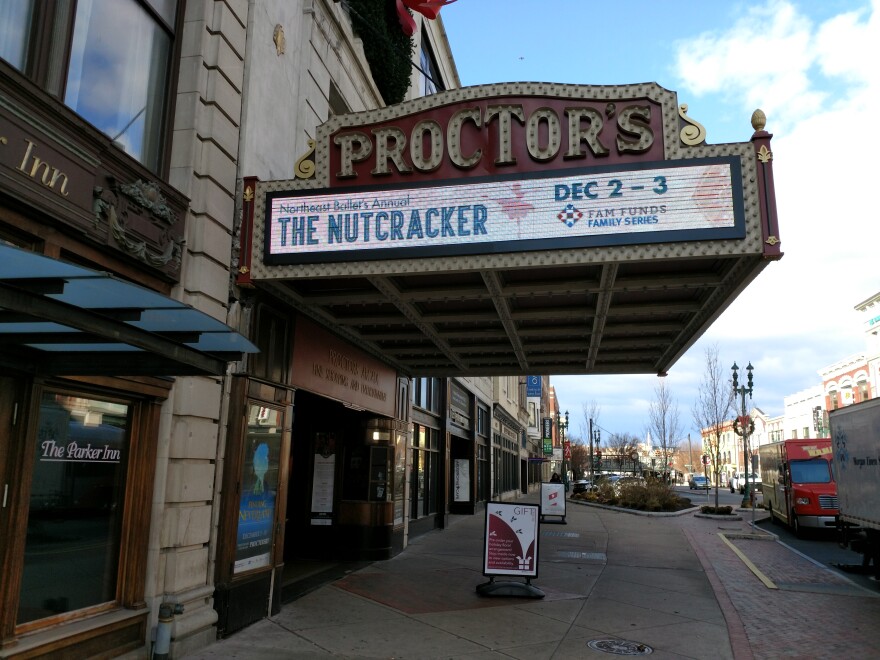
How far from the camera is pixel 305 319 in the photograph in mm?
9797

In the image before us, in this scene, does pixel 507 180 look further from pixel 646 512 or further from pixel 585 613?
pixel 646 512

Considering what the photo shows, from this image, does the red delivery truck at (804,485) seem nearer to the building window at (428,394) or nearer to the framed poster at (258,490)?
the building window at (428,394)

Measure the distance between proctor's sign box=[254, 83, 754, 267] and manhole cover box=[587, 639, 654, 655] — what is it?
14.4ft

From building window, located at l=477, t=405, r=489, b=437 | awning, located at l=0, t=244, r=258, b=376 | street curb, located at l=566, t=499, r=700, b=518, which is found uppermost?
building window, located at l=477, t=405, r=489, b=437

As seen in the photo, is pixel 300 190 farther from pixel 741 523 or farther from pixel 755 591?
pixel 741 523

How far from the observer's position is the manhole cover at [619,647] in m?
7.41

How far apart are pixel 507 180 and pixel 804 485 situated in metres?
17.1

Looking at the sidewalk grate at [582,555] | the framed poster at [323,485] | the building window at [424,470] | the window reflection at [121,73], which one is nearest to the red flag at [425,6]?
the window reflection at [121,73]

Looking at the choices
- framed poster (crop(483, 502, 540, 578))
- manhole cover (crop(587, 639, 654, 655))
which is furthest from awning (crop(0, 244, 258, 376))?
framed poster (crop(483, 502, 540, 578))

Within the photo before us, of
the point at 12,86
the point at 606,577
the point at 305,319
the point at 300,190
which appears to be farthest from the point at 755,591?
the point at 12,86

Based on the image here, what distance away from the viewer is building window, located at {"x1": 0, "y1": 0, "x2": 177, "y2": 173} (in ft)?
18.0

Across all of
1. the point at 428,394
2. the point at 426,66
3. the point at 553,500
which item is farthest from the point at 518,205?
the point at 553,500

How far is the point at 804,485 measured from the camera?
2008 centimetres

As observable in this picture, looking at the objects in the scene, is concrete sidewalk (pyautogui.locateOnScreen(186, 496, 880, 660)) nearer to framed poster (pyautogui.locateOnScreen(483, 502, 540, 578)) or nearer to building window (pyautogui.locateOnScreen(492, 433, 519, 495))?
framed poster (pyautogui.locateOnScreen(483, 502, 540, 578))
